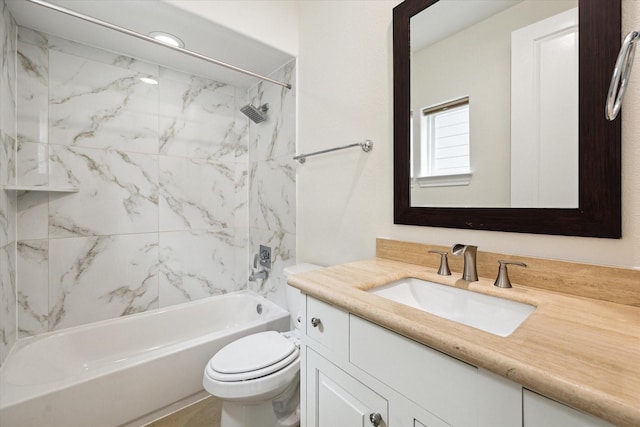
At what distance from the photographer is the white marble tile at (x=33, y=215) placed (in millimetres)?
1583

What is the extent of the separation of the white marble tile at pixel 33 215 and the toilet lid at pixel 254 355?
4.48 feet

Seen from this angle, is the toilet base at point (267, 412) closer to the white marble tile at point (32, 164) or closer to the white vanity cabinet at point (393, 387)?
the white vanity cabinet at point (393, 387)

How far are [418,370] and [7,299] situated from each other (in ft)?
6.66

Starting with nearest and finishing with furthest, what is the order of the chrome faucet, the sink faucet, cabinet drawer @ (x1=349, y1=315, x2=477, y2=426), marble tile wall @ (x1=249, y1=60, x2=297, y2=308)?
cabinet drawer @ (x1=349, y1=315, x2=477, y2=426)
the sink faucet
marble tile wall @ (x1=249, y1=60, x2=297, y2=308)
the chrome faucet

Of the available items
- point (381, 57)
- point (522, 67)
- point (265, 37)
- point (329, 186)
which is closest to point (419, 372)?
point (522, 67)

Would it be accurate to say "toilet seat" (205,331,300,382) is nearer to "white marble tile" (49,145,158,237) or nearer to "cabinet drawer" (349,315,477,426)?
"cabinet drawer" (349,315,477,426)

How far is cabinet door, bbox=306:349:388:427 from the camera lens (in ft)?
2.30

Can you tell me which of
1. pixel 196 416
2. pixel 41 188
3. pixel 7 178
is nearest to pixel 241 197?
pixel 41 188

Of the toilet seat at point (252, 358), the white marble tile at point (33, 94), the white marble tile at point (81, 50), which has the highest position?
the white marble tile at point (81, 50)

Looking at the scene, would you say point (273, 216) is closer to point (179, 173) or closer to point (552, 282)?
point (179, 173)

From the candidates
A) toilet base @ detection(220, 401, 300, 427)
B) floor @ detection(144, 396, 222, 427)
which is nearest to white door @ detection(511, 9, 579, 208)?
toilet base @ detection(220, 401, 300, 427)

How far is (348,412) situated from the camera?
758 millimetres

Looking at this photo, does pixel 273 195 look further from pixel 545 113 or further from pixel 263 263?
pixel 545 113

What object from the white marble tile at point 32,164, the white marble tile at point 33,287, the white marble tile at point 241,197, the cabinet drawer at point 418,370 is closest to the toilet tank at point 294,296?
the cabinet drawer at point 418,370
